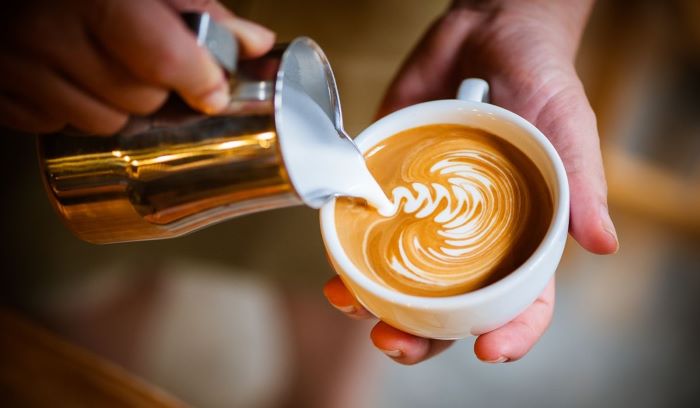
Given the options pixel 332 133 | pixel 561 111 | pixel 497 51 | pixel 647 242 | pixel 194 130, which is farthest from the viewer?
pixel 647 242

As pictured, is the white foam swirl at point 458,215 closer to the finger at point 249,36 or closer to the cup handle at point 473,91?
the cup handle at point 473,91

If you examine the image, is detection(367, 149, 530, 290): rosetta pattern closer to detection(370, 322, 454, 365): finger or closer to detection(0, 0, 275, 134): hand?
detection(370, 322, 454, 365): finger

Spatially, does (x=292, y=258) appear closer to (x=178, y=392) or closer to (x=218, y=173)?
(x=178, y=392)

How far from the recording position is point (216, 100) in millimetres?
609

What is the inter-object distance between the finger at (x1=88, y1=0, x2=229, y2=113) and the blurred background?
0.88 metres

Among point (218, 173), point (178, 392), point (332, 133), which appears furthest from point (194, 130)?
point (178, 392)

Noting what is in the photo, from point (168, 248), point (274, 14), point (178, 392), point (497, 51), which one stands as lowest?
point (178, 392)

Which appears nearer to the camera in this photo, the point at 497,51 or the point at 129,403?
the point at 497,51

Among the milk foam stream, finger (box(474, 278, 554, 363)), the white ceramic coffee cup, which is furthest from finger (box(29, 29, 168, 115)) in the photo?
finger (box(474, 278, 554, 363))

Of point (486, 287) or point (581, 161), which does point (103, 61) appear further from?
point (581, 161)

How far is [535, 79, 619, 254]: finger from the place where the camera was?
772 millimetres

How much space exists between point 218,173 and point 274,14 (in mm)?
972

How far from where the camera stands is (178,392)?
155cm

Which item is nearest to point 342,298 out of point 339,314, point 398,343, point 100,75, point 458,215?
point 398,343
